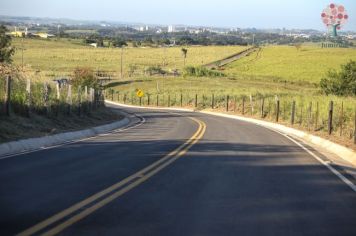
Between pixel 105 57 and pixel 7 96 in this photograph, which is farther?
pixel 105 57

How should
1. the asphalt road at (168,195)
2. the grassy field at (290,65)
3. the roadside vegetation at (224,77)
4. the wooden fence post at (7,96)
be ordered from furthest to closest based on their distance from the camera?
the grassy field at (290,65) → the roadside vegetation at (224,77) → the wooden fence post at (7,96) → the asphalt road at (168,195)

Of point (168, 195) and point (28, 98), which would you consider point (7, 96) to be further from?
point (168, 195)

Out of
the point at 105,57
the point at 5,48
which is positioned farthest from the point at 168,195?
the point at 105,57

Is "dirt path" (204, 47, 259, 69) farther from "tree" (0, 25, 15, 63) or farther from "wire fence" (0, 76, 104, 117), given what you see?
"wire fence" (0, 76, 104, 117)

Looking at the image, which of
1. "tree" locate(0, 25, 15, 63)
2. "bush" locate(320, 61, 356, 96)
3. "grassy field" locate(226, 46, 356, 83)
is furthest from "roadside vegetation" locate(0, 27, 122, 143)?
"grassy field" locate(226, 46, 356, 83)

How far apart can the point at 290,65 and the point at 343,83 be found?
57.1m

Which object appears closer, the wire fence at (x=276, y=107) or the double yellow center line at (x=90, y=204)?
the double yellow center line at (x=90, y=204)

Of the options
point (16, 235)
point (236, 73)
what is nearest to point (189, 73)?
point (236, 73)

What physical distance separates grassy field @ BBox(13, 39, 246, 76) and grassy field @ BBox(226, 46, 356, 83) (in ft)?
47.9

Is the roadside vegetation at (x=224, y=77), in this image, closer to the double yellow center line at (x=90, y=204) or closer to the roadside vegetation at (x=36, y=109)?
the roadside vegetation at (x=36, y=109)

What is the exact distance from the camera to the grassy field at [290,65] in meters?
104

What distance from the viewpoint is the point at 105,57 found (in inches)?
5758

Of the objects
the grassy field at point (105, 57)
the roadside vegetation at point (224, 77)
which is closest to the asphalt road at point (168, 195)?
the roadside vegetation at point (224, 77)

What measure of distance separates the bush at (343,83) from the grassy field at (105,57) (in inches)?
2302
